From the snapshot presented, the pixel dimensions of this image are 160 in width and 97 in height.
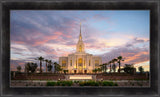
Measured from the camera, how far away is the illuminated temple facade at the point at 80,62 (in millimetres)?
51559

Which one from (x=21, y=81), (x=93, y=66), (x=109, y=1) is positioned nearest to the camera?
(x=109, y=1)

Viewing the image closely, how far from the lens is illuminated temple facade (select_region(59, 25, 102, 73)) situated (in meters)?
51.6

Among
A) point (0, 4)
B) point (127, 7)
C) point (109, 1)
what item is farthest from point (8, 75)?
point (127, 7)

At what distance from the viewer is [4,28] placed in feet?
39.5

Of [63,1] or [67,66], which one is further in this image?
[67,66]

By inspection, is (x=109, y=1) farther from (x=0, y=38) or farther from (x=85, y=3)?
(x=0, y=38)

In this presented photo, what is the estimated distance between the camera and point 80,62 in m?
53.9

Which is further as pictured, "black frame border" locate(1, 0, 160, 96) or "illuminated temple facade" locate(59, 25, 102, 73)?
"illuminated temple facade" locate(59, 25, 102, 73)

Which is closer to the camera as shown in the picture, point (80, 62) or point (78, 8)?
point (78, 8)

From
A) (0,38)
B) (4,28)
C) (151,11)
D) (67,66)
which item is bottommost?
(67,66)

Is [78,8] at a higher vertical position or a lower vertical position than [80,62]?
higher

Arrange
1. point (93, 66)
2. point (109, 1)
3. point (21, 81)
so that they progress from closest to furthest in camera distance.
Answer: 1. point (109, 1)
2. point (21, 81)
3. point (93, 66)

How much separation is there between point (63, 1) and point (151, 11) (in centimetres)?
696

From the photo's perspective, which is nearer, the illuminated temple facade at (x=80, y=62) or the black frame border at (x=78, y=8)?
the black frame border at (x=78, y=8)
